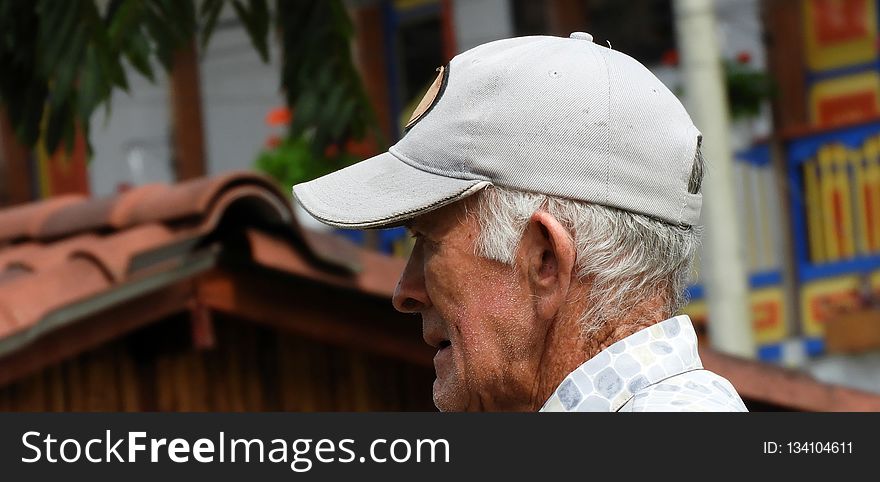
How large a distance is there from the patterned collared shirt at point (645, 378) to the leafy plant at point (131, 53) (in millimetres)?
1158

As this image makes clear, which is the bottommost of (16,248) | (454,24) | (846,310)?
(846,310)

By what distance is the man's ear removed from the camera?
5.80ft

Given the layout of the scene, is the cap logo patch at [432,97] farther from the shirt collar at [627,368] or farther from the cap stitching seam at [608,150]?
the shirt collar at [627,368]

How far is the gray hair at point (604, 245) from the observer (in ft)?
5.83

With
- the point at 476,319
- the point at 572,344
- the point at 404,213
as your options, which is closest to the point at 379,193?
the point at 404,213

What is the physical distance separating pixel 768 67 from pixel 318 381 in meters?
5.90

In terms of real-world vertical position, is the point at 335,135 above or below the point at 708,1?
below

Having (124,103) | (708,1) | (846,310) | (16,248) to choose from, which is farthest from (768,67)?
(16,248)

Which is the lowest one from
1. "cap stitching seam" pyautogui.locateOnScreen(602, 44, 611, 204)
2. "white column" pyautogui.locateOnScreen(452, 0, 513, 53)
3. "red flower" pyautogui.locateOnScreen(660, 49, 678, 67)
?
"cap stitching seam" pyautogui.locateOnScreen(602, 44, 611, 204)

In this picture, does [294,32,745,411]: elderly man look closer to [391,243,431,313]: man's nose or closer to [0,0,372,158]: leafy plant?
[391,243,431,313]: man's nose

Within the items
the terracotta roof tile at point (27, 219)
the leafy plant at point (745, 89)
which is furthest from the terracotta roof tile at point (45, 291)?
the leafy plant at point (745, 89)

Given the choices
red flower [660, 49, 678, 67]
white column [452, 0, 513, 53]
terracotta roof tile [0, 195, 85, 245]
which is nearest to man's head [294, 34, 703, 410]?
terracotta roof tile [0, 195, 85, 245]

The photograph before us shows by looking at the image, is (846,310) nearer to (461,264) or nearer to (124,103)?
(124,103)

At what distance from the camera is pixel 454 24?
10930mm
